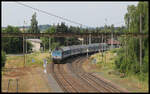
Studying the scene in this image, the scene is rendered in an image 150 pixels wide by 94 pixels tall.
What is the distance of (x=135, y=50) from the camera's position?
31.0 meters

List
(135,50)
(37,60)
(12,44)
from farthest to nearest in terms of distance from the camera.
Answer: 1. (12,44)
2. (37,60)
3. (135,50)

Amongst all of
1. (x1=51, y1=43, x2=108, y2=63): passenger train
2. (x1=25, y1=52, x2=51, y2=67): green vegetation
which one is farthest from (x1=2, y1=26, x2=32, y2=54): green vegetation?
(x1=51, y1=43, x2=108, y2=63): passenger train

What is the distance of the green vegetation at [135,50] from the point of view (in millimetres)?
28469

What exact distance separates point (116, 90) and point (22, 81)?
11395 mm

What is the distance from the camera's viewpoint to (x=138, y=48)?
30719mm

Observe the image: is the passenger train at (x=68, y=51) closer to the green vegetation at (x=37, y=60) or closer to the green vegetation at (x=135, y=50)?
the green vegetation at (x=37, y=60)

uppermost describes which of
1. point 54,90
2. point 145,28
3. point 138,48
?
point 145,28

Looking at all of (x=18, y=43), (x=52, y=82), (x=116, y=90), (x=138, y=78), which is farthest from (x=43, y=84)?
(x=18, y=43)

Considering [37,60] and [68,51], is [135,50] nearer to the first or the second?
[68,51]

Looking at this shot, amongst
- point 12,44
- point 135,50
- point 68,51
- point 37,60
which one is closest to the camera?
point 135,50

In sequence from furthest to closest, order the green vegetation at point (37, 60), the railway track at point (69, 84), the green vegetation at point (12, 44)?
1. the green vegetation at point (12, 44)
2. the green vegetation at point (37, 60)
3. the railway track at point (69, 84)

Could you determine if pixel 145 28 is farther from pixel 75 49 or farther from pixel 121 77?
pixel 75 49

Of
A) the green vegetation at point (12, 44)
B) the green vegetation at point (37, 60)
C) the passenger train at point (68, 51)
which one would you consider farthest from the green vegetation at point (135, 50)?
the green vegetation at point (12, 44)

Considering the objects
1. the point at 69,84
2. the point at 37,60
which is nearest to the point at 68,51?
the point at 37,60
